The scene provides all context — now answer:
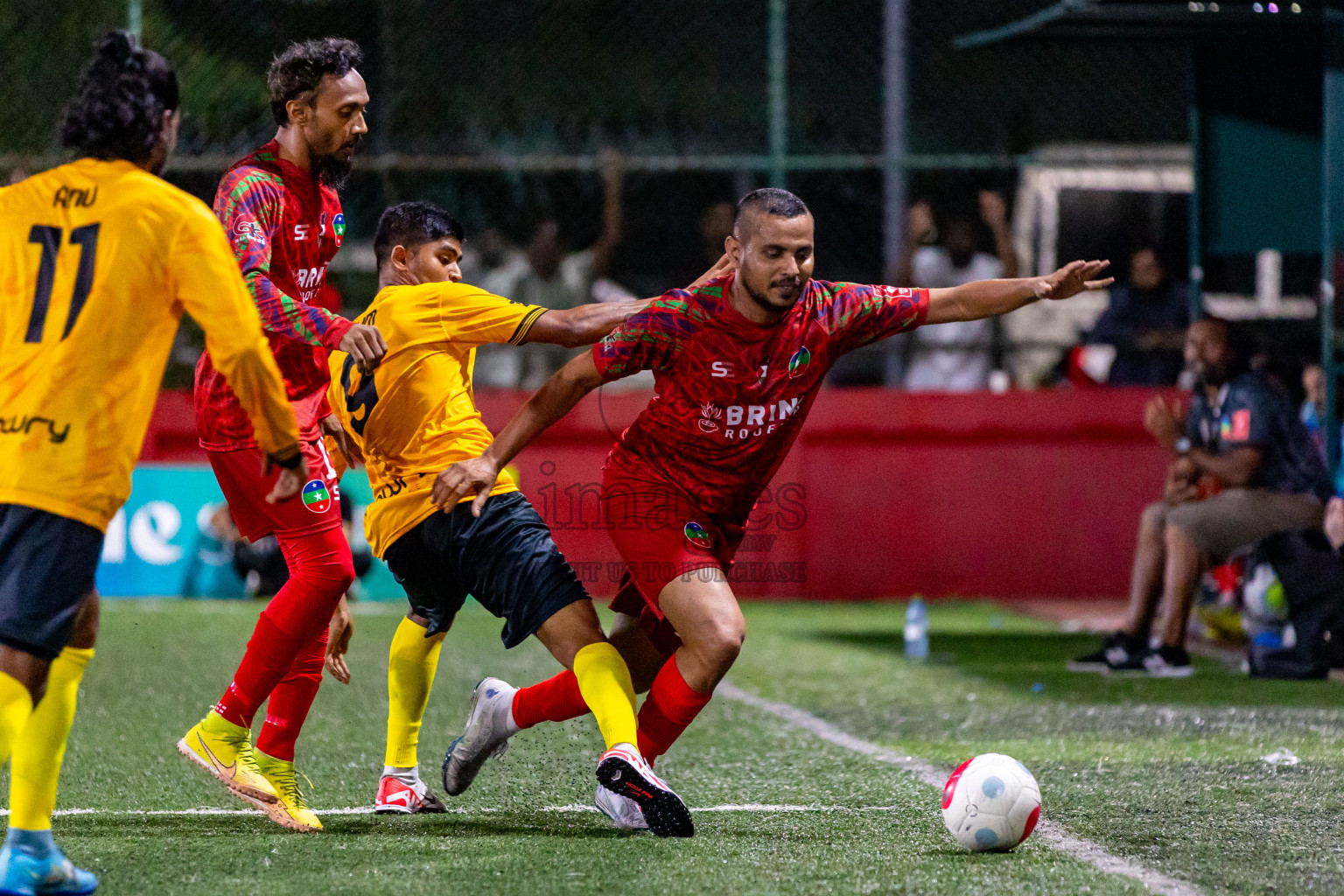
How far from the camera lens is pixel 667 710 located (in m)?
4.96

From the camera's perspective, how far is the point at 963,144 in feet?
43.1

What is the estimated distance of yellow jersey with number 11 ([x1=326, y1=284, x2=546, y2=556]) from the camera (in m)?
5.06

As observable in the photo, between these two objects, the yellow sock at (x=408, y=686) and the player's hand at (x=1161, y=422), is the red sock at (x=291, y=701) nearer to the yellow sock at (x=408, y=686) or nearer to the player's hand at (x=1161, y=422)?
the yellow sock at (x=408, y=686)

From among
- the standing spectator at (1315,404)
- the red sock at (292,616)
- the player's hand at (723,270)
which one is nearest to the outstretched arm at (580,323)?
the player's hand at (723,270)

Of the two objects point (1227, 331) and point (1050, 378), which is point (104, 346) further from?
point (1050, 378)

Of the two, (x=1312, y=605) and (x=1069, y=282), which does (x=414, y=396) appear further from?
(x=1312, y=605)

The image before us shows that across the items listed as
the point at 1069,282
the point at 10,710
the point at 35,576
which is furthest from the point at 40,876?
the point at 1069,282

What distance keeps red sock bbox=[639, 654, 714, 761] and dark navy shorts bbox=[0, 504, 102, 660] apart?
180cm

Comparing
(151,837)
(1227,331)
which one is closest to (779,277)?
(151,837)

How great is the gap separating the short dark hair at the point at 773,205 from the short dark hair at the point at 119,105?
177cm

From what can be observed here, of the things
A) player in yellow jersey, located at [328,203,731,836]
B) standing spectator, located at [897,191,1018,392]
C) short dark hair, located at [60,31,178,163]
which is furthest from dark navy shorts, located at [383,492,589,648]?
standing spectator, located at [897,191,1018,392]

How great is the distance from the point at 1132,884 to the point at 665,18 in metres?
10.2

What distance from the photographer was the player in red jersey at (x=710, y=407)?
487 cm

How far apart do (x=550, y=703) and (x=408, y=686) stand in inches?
18.9
